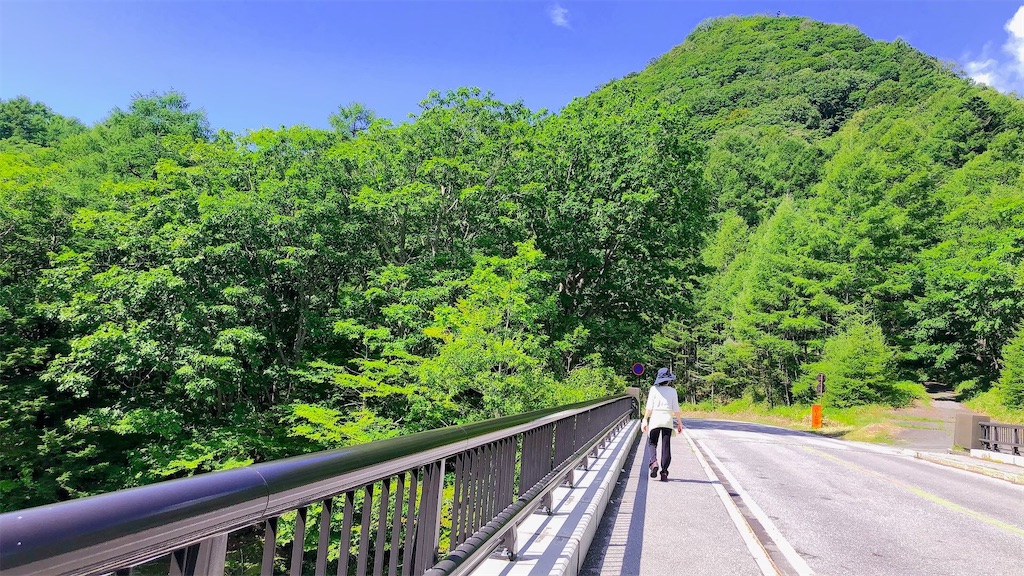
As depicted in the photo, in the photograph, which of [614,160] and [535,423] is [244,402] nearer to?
[614,160]

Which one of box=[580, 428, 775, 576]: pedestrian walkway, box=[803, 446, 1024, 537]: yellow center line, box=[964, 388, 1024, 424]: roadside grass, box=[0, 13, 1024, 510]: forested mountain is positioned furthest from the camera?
box=[964, 388, 1024, 424]: roadside grass

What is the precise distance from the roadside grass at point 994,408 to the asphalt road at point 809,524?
56.5 feet

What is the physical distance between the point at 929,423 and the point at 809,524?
92.8ft

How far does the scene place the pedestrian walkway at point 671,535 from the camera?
5129 mm

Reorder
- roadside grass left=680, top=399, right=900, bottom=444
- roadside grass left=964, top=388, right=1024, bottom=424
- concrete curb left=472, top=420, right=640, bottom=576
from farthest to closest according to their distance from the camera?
roadside grass left=680, top=399, right=900, bottom=444, roadside grass left=964, top=388, right=1024, bottom=424, concrete curb left=472, top=420, right=640, bottom=576

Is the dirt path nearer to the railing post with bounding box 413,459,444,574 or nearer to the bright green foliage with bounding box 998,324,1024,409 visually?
the bright green foliage with bounding box 998,324,1024,409

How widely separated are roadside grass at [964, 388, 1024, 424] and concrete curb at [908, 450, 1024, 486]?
10733 millimetres

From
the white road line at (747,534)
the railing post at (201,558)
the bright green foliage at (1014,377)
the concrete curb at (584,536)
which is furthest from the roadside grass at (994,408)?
the railing post at (201,558)

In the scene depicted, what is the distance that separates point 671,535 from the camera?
6.21 m

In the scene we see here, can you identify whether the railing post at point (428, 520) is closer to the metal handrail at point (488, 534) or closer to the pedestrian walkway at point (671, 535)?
the metal handrail at point (488, 534)

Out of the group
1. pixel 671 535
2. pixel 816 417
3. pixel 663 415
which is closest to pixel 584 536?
pixel 671 535

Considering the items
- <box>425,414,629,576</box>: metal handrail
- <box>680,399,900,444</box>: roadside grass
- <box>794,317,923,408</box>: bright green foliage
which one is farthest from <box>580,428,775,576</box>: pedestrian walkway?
<box>794,317,923,408</box>: bright green foliage

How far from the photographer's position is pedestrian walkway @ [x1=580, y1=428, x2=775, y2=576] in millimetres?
5129

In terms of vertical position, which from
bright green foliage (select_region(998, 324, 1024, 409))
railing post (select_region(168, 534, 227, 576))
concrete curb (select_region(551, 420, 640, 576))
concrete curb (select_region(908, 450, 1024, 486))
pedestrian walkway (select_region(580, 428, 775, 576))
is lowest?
concrete curb (select_region(908, 450, 1024, 486))
